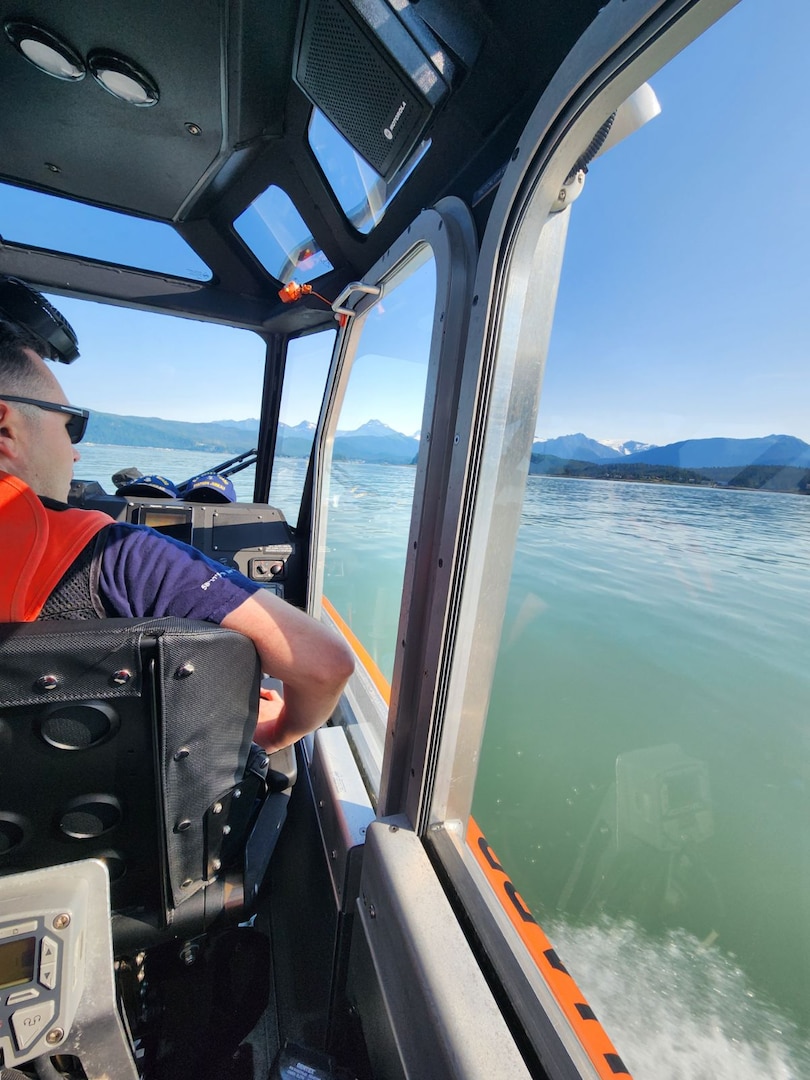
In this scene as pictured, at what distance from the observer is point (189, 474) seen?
9.80 ft

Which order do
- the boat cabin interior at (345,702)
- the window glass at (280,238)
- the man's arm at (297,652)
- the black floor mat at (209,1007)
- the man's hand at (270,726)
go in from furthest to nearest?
the window glass at (280,238)
the man's hand at (270,726)
the black floor mat at (209,1007)
the man's arm at (297,652)
the boat cabin interior at (345,702)

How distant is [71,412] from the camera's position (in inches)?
40.5

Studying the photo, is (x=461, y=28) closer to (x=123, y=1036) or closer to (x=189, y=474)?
(x=123, y=1036)

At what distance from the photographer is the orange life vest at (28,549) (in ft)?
2.50

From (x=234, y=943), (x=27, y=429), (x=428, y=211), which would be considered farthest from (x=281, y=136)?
(x=234, y=943)

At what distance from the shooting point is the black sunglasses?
36.3 inches

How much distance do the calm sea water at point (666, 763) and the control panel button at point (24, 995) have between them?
980 mm

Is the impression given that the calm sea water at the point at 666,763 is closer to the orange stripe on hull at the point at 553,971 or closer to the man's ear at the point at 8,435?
the orange stripe on hull at the point at 553,971

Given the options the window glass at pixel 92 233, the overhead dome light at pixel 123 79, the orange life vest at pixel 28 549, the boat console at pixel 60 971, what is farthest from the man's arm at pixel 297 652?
the window glass at pixel 92 233

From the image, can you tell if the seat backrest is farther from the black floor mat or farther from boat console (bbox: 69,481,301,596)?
boat console (bbox: 69,481,301,596)

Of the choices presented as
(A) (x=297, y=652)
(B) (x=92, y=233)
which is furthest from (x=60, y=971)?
(B) (x=92, y=233)

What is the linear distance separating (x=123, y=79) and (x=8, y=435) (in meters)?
1.56

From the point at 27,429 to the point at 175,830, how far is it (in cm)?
89

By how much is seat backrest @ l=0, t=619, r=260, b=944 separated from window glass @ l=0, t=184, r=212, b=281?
2.77m
